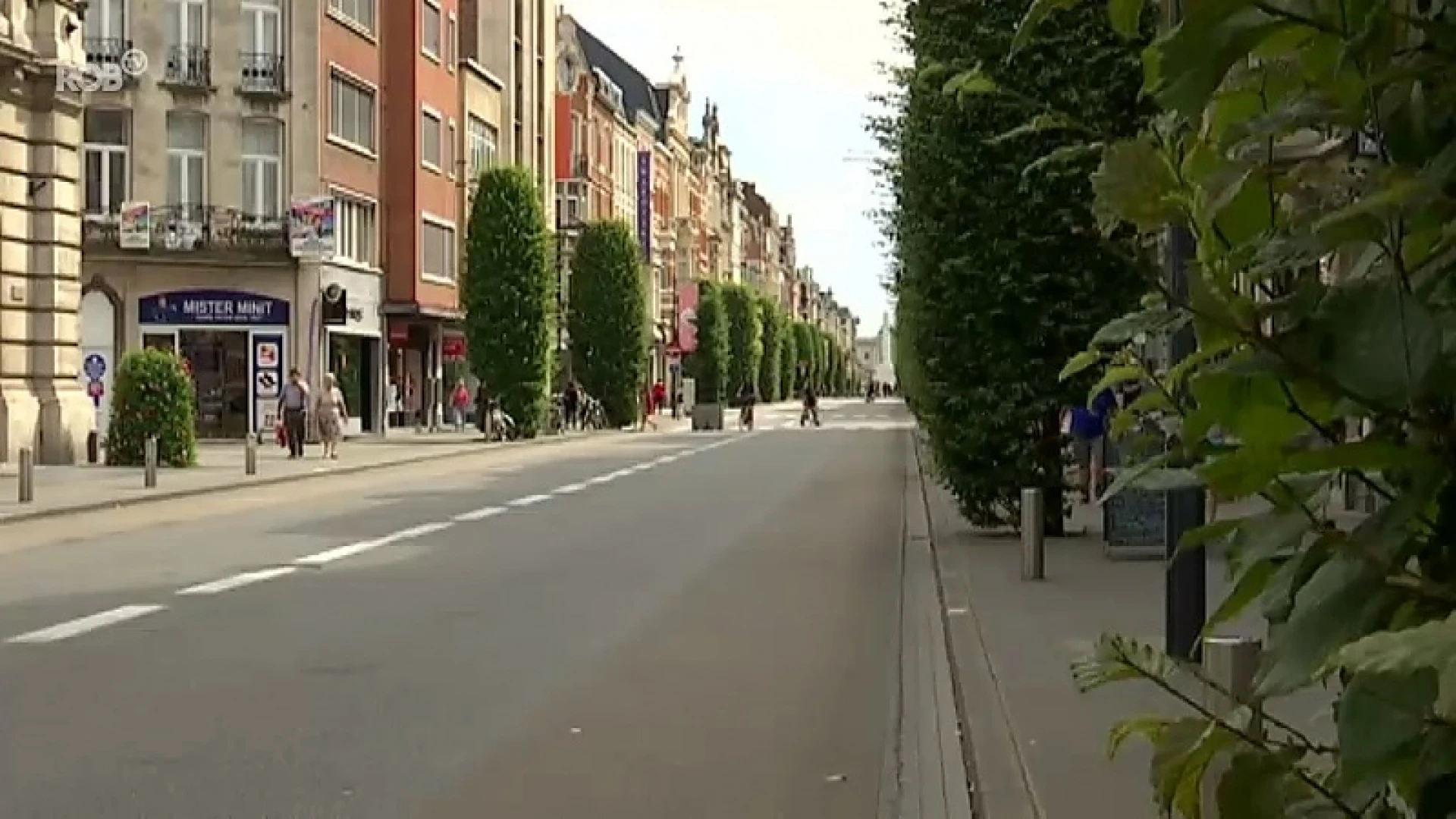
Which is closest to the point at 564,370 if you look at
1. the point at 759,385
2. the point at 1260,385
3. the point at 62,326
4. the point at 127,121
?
the point at 127,121

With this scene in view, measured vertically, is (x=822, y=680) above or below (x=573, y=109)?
below

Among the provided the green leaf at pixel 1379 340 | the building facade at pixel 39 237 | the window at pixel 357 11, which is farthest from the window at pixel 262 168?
the green leaf at pixel 1379 340

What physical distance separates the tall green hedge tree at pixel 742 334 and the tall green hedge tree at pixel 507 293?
56.8m

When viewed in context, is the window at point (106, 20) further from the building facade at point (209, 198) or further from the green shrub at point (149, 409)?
the green shrub at point (149, 409)

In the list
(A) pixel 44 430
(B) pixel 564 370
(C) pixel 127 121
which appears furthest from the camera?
(B) pixel 564 370

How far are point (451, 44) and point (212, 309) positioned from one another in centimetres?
1888

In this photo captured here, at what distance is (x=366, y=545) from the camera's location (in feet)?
69.1

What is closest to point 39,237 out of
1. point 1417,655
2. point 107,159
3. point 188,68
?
point 107,159

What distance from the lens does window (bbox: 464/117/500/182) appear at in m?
70.2

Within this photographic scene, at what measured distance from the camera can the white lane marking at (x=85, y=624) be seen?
1312 cm

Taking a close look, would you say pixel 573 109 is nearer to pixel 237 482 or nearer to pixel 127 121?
pixel 127 121

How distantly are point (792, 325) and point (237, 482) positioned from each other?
435ft

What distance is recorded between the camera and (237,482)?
3259 cm

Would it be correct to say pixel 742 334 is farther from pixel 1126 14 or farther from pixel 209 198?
pixel 1126 14
